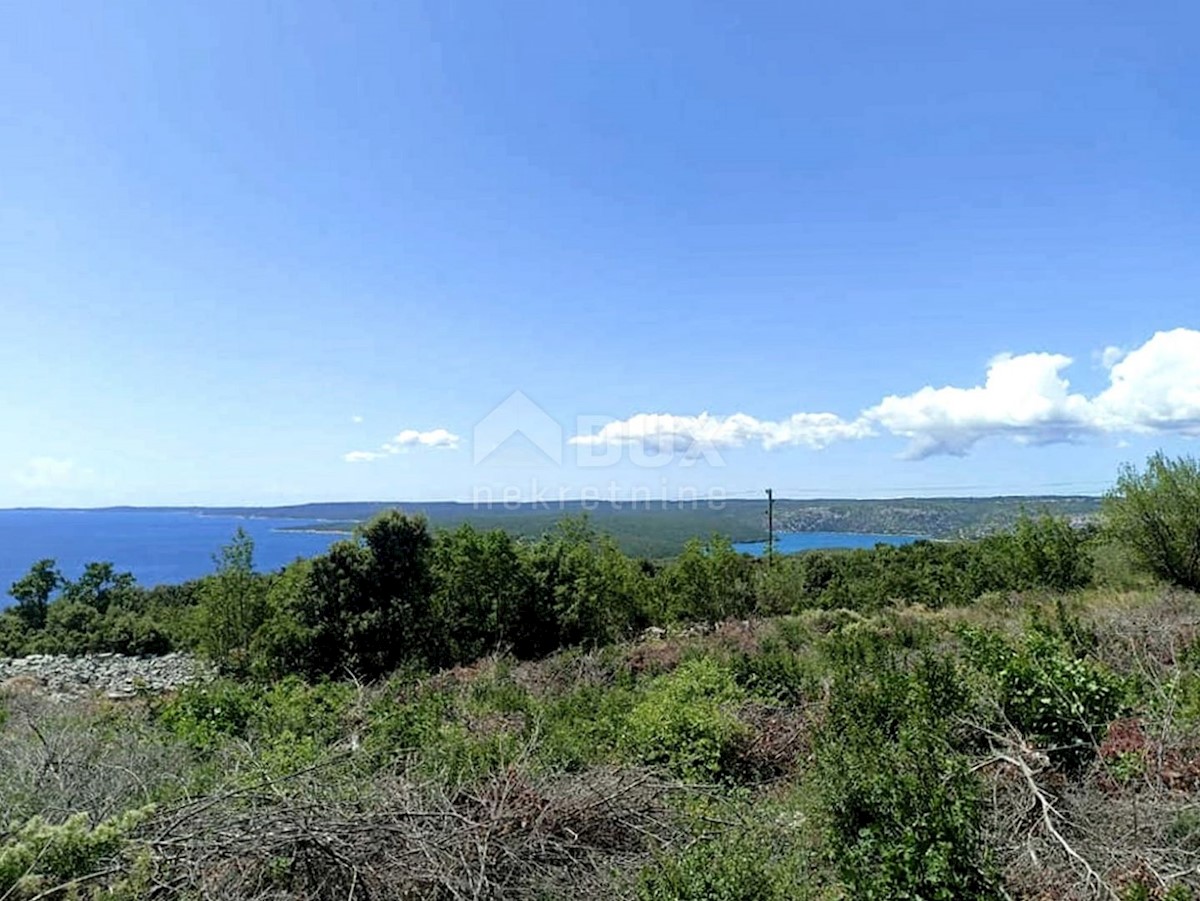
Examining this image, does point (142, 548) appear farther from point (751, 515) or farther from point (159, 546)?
point (751, 515)

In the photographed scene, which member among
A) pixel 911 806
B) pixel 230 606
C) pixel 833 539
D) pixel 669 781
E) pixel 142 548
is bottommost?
pixel 142 548

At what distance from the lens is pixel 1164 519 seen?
1700 centimetres

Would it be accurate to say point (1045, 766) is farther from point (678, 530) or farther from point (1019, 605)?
point (678, 530)

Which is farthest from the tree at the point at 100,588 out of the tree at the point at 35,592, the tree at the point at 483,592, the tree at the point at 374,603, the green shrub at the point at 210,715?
the green shrub at the point at 210,715

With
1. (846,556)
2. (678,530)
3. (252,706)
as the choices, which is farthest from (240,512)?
(252,706)

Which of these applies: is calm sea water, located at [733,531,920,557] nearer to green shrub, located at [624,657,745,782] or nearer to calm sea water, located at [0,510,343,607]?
calm sea water, located at [0,510,343,607]

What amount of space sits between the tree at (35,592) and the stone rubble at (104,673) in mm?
11092

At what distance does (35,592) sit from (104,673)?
17629mm

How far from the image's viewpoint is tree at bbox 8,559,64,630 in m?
29.3

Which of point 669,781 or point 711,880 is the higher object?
point 711,880

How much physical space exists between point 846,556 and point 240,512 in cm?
14603

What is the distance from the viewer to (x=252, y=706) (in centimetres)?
753

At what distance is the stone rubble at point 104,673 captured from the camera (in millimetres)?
13638

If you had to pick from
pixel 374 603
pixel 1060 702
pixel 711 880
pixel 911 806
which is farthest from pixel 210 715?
pixel 374 603
